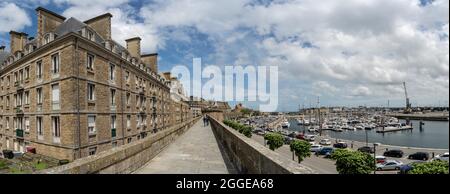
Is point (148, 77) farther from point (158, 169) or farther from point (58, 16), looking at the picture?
point (158, 169)

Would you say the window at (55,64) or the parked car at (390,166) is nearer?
the window at (55,64)

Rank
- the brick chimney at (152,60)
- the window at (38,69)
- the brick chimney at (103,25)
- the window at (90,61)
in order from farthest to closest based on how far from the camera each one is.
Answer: the brick chimney at (152,60) → the brick chimney at (103,25) → the window at (38,69) → the window at (90,61)

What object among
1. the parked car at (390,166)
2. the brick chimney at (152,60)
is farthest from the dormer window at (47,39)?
the parked car at (390,166)

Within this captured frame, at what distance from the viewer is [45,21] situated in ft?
76.0

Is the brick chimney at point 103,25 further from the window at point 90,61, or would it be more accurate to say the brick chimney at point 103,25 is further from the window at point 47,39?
the window at point 90,61

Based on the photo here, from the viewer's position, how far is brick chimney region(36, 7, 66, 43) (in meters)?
22.5

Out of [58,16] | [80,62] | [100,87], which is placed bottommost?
[100,87]

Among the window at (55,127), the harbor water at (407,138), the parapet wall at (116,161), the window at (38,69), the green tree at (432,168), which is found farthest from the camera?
the harbor water at (407,138)

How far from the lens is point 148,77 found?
3684cm

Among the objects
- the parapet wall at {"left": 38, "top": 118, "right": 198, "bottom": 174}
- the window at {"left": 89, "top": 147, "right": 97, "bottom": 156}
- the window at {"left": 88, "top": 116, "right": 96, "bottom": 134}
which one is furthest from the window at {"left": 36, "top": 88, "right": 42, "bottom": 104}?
the parapet wall at {"left": 38, "top": 118, "right": 198, "bottom": 174}

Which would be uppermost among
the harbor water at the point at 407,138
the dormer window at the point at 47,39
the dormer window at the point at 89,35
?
the dormer window at the point at 89,35

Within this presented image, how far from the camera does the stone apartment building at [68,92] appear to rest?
64.2 feet
